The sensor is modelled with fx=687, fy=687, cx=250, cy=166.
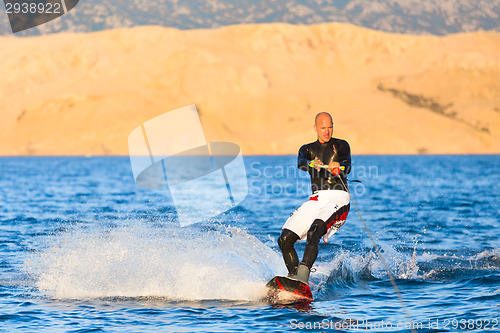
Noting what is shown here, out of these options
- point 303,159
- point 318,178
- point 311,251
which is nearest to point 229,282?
point 311,251

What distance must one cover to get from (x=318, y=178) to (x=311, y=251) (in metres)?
1.11

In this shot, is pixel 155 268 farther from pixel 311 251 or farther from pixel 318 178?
pixel 318 178

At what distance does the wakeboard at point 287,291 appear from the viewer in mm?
10117

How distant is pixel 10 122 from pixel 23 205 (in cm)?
9516

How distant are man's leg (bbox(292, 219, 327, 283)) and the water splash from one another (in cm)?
84

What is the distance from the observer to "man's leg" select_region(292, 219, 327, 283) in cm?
994

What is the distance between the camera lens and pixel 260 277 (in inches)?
432

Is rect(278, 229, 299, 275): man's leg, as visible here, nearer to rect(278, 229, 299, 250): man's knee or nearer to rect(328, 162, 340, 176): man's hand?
rect(278, 229, 299, 250): man's knee

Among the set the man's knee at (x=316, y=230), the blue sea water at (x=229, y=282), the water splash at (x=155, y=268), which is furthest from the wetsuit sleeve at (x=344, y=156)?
the water splash at (x=155, y=268)

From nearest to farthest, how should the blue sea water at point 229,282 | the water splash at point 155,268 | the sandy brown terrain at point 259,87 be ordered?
the blue sea water at point 229,282 → the water splash at point 155,268 → the sandy brown terrain at point 259,87

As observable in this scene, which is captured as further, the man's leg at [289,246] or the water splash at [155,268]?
the water splash at [155,268]

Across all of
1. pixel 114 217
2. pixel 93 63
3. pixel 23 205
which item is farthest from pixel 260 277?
pixel 93 63

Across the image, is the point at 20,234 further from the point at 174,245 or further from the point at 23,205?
the point at 23,205

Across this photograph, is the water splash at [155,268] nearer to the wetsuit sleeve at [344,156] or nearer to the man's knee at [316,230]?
the man's knee at [316,230]
